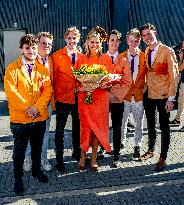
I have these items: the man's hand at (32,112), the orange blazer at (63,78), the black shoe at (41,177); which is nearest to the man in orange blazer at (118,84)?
the orange blazer at (63,78)

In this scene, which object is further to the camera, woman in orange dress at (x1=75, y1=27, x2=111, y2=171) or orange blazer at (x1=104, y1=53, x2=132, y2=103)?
orange blazer at (x1=104, y1=53, x2=132, y2=103)

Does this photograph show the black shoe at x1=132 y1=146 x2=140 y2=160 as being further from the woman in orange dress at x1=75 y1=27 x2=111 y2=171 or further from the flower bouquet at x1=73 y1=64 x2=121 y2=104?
the flower bouquet at x1=73 y1=64 x2=121 y2=104

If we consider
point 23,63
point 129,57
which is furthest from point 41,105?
point 129,57

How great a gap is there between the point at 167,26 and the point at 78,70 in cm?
1226

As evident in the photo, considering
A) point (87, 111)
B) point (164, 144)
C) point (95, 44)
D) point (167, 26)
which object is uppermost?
point (167, 26)

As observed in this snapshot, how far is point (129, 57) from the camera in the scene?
5613mm

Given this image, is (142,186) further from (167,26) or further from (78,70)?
(167,26)

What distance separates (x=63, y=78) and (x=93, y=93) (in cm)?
54

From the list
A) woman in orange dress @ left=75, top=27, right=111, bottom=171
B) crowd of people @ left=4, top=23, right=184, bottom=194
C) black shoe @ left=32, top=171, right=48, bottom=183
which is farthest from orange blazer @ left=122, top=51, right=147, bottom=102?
black shoe @ left=32, top=171, right=48, bottom=183

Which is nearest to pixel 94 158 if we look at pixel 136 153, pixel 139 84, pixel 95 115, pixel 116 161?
pixel 116 161

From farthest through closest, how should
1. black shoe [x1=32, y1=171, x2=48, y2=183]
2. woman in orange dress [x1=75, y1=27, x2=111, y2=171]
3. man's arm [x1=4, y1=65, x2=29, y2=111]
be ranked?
woman in orange dress [x1=75, y1=27, x2=111, y2=171], black shoe [x1=32, y1=171, x2=48, y2=183], man's arm [x1=4, y1=65, x2=29, y2=111]

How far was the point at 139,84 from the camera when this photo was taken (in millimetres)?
5633

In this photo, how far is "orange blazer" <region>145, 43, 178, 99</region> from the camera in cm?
520

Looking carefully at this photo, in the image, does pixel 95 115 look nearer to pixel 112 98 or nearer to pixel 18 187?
pixel 112 98
